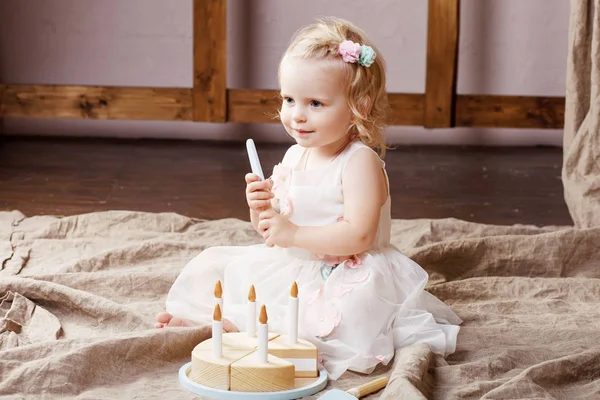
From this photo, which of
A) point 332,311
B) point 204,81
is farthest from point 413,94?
point 332,311

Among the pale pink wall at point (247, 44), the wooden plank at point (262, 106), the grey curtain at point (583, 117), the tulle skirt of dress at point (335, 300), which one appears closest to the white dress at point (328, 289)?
the tulle skirt of dress at point (335, 300)

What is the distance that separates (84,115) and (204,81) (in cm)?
51

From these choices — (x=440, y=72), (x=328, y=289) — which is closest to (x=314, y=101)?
(x=328, y=289)

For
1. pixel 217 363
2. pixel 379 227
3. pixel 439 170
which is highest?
pixel 379 227

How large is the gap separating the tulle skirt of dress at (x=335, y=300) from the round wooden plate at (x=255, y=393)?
0.23ft

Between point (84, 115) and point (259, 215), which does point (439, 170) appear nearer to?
point (84, 115)

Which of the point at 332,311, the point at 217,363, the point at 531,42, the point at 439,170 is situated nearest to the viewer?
the point at 217,363

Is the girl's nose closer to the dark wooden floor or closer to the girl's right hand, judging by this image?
the girl's right hand

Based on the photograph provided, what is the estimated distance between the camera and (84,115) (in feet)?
12.7

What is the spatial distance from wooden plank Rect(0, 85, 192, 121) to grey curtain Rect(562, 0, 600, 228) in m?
1.82

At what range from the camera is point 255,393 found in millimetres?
1334

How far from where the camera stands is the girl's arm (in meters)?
1.55

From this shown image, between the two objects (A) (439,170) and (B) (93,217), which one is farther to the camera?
(A) (439,170)

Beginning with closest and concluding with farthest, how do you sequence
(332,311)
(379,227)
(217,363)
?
(217,363), (332,311), (379,227)
